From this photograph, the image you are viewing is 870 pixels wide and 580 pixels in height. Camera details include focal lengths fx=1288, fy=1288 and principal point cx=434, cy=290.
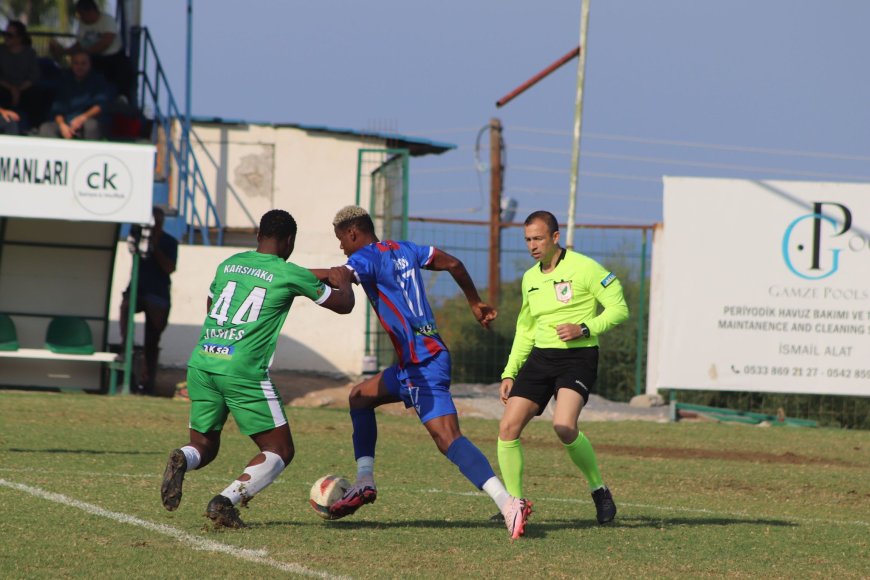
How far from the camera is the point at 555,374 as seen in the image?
801 centimetres

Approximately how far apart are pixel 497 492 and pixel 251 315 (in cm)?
163

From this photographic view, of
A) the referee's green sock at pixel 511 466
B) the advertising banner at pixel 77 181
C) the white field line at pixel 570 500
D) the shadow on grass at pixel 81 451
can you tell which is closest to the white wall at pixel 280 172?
the advertising banner at pixel 77 181

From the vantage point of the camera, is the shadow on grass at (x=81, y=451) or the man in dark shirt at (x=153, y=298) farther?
the man in dark shirt at (x=153, y=298)

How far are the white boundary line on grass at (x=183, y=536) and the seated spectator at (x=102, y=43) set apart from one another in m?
11.8

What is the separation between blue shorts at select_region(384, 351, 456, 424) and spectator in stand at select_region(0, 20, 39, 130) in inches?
466

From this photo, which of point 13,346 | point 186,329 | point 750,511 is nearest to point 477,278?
point 186,329

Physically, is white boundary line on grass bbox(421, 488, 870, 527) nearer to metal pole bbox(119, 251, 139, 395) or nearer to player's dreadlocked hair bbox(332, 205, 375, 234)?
player's dreadlocked hair bbox(332, 205, 375, 234)

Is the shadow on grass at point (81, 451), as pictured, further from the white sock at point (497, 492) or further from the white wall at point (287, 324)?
the white wall at point (287, 324)

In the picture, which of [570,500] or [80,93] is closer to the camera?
[570,500]

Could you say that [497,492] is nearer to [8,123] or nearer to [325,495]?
[325,495]

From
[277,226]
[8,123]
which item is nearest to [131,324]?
[8,123]

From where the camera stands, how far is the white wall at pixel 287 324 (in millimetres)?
19641

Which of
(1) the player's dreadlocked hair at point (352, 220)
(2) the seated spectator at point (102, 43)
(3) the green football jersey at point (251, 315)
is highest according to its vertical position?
(2) the seated spectator at point (102, 43)

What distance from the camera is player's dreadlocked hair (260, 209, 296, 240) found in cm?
702
